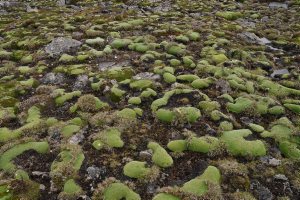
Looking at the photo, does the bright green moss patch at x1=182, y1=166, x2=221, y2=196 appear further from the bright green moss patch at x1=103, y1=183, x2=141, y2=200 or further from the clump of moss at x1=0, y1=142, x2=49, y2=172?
the clump of moss at x1=0, y1=142, x2=49, y2=172

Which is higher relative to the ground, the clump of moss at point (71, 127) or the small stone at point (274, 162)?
the clump of moss at point (71, 127)

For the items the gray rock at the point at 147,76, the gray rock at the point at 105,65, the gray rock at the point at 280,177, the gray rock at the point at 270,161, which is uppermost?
the gray rock at the point at 147,76

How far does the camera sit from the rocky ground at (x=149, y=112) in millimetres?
11656

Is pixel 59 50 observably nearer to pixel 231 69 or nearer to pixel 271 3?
pixel 231 69

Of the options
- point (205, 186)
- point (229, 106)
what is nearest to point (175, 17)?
point (229, 106)

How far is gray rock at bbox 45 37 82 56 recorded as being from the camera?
21516 millimetres

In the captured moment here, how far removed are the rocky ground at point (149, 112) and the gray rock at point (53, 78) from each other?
0.06 m

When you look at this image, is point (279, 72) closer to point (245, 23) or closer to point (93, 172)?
point (245, 23)

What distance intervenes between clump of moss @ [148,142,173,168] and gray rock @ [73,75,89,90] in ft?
19.8

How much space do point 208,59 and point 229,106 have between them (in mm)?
5298

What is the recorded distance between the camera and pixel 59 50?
70.9ft

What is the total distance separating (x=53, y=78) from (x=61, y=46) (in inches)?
163

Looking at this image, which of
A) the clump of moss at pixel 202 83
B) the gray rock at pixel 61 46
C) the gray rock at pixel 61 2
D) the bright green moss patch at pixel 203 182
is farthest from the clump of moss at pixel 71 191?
the gray rock at pixel 61 2

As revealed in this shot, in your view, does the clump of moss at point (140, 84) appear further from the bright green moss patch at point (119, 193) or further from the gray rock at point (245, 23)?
the gray rock at point (245, 23)
